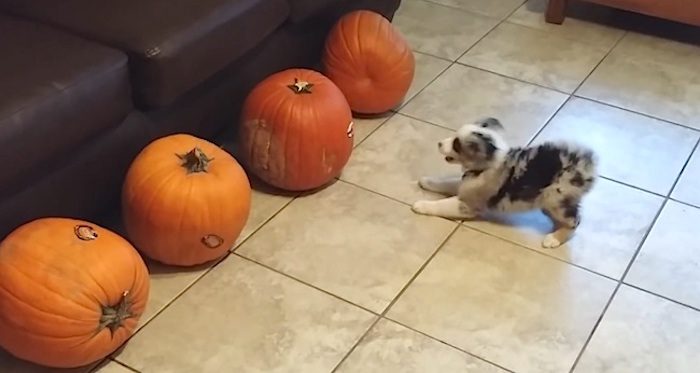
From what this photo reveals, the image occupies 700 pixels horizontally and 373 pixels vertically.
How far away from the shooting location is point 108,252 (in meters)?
1.72

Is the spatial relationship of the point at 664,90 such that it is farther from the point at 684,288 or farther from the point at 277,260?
the point at 277,260

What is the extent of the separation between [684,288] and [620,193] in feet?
1.23

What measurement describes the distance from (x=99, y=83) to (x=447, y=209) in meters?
0.89

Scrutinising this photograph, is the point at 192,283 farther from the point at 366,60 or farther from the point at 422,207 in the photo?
the point at 366,60

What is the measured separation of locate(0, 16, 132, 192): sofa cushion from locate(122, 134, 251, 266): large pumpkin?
0.44 feet

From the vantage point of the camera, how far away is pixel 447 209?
2225 millimetres

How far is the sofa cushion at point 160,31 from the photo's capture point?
75.7 inches

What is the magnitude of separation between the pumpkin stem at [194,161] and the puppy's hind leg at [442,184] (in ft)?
2.08

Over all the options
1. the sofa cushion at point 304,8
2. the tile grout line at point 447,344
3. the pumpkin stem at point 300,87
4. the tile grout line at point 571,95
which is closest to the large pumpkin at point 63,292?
the tile grout line at point 447,344

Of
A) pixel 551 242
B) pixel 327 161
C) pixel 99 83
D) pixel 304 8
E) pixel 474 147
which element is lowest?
pixel 551 242

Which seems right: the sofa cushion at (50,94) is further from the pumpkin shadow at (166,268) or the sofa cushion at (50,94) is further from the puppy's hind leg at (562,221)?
the puppy's hind leg at (562,221)

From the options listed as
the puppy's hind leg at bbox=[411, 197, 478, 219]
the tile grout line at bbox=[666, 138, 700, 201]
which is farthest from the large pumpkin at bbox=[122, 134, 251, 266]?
the tile grout line at bbox=[666, 138, 700, 201]

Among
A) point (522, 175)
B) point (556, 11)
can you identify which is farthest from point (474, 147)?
point (556, 11)

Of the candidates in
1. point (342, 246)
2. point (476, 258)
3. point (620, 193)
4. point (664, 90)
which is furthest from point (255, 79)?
point (664, 90)
